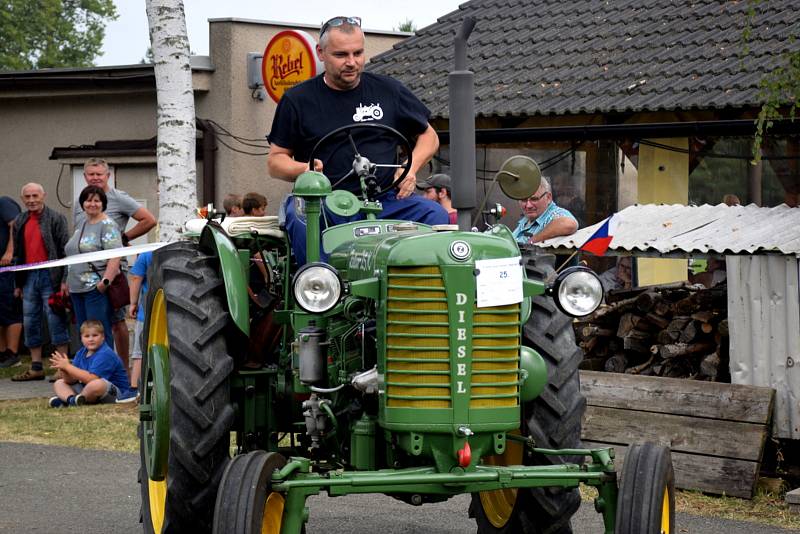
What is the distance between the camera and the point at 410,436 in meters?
5.05

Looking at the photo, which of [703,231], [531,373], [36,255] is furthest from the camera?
[36,255]

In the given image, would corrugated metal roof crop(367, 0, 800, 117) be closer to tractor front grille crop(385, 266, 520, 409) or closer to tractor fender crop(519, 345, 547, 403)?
tractor fender crop(519, 345, 547, 403)

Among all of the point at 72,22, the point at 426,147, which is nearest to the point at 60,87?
the point at 426,147

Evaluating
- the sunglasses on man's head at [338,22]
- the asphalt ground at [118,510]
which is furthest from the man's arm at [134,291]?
the sunglasses on man's head at [338,22]

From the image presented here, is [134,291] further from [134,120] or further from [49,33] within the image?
[49,33]

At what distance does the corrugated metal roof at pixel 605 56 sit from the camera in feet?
47.7

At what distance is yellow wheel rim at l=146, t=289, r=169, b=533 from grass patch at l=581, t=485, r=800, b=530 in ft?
8.71

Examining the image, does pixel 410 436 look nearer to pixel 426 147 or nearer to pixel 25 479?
pixel 426 147

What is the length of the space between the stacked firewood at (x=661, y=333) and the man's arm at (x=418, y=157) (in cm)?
309

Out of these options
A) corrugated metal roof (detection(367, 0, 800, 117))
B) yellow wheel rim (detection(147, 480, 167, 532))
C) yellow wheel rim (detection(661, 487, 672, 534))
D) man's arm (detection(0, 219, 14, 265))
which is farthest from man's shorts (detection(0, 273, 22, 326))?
yellow wheel rim (detection(661, 487, 672, 534))

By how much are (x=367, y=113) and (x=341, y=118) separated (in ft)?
0.42

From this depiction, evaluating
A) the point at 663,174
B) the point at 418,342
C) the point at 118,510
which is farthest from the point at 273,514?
the point at 663,174

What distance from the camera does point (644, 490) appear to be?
16.3ft

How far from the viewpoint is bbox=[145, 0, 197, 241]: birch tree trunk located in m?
12.2
